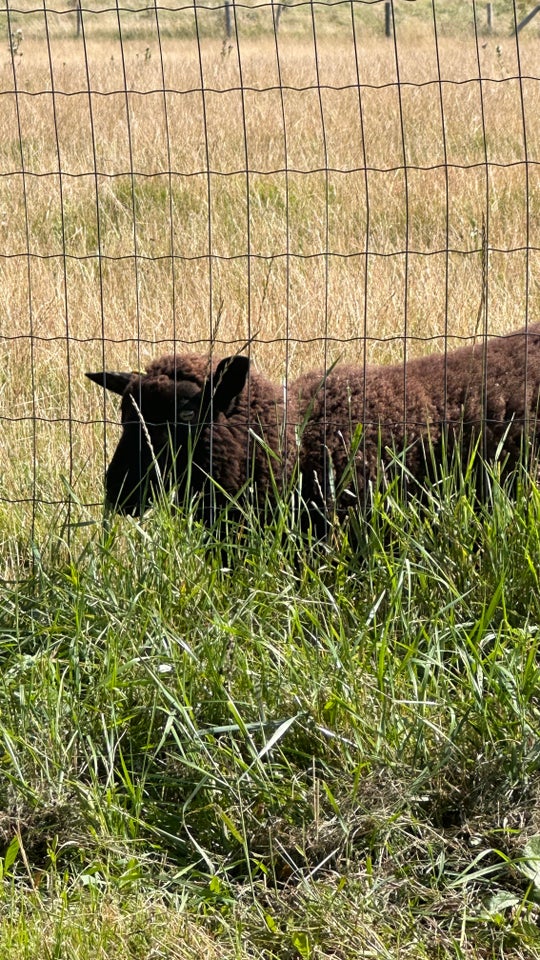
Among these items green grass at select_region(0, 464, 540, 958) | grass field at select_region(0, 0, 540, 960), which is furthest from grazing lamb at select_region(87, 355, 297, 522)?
green grass at select_region(0, 464, 540, 958)

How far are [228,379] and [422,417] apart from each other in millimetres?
926

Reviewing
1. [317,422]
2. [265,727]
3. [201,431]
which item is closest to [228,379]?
[201,431]

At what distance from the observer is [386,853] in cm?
310

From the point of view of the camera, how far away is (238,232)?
30.1 ft

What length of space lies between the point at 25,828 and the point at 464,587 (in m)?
1.72

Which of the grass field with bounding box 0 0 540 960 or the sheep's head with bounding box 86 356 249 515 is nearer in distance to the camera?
the grass field with bounding box 0 0 540 960

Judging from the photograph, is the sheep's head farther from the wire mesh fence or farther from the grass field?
the grass field

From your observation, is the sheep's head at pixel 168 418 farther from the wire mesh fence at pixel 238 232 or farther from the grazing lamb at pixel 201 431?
the wire mesh fence at pixel 238 232

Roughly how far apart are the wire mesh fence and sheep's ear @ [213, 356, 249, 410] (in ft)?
0.59

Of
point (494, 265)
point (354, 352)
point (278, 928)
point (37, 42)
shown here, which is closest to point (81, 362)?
point (354, 352)

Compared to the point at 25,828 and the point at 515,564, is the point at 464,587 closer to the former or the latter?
the point at 515,564

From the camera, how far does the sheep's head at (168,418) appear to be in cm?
482

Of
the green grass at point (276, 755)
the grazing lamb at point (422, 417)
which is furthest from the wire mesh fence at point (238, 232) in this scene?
the green grass at point (276, 755)

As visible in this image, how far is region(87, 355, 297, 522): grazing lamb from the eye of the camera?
16.0ft
